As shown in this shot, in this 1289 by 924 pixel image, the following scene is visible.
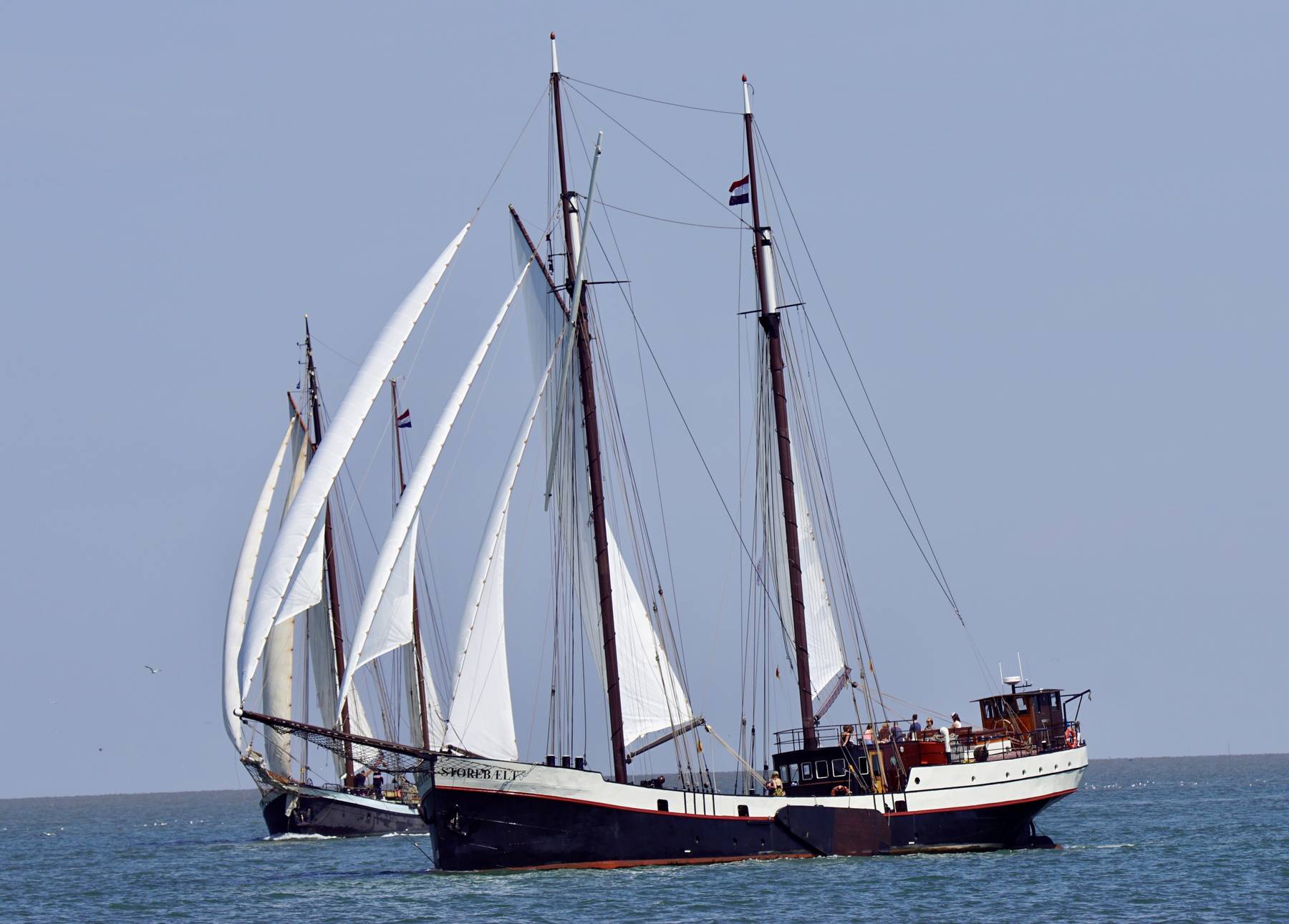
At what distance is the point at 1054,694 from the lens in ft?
174

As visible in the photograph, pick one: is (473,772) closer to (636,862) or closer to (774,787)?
(636,862)

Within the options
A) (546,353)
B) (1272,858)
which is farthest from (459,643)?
(1272,858)

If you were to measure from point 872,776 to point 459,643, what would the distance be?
12.3 m

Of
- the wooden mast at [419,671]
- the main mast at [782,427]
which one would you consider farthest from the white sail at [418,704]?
the main mast at [782,427]

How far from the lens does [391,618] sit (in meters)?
41.4

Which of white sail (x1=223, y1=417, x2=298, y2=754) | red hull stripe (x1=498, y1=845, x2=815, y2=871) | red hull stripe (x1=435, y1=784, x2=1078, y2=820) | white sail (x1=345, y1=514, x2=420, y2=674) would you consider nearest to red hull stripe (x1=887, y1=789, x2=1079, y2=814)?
red hull stripe (x1=435, y1=784, x2=1078, y2=820)

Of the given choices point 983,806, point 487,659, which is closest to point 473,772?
point 487,659

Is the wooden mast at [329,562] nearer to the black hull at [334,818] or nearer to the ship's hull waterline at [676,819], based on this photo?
the black hull at [334,818]

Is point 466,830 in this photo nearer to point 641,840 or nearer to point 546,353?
point 641,840

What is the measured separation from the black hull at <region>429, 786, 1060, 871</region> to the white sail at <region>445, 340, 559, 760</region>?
1275 mm

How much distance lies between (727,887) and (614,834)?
3.13m

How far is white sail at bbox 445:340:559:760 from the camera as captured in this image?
42.5 m

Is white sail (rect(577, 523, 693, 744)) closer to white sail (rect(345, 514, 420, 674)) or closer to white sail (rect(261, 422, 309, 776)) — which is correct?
white sail (rect(345, 514, 420, 674))

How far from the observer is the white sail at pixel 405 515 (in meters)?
41.1
